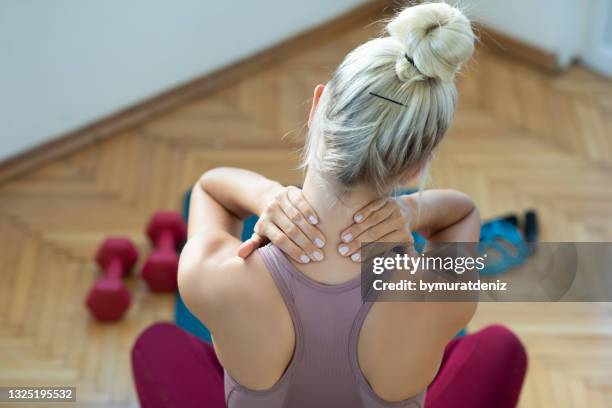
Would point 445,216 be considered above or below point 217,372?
above

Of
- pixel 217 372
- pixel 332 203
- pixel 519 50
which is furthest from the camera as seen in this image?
pixel 519 50

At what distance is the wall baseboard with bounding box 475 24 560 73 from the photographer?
2922 millimetres

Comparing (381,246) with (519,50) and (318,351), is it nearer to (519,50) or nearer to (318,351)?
(318,351)

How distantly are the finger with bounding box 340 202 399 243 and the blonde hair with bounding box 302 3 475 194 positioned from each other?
0.09 meters

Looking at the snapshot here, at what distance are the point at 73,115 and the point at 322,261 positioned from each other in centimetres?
157

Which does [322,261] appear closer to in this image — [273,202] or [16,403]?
[273,202]

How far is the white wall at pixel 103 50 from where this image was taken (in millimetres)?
2375

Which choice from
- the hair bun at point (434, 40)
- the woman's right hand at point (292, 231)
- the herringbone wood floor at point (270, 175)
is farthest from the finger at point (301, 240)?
the herringbone wood floor at point (270, 175)

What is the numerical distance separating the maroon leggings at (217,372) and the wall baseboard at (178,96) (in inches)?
42.9

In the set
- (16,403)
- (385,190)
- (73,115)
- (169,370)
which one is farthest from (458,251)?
(73,115)

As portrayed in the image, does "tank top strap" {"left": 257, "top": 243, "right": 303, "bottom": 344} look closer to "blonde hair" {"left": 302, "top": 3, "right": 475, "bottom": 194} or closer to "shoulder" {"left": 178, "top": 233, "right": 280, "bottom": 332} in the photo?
"shoulder" {"left": 178, "top": 233, "right": 280, "bottom": 332}

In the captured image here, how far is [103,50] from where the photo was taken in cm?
253

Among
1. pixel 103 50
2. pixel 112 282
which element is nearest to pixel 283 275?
pixel 112 282

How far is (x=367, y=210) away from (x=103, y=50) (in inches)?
60.6
